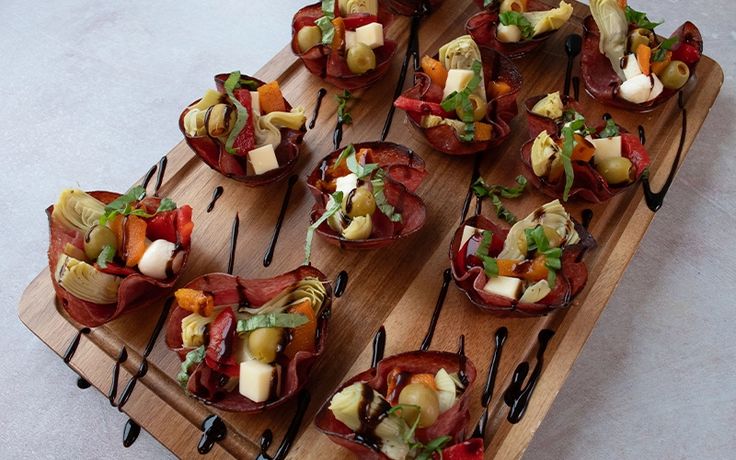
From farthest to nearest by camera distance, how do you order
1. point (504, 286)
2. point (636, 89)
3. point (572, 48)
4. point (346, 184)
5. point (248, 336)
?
point (572, 48), point (636, 89), point (346, 184), point (504, 286), point (248, 336)

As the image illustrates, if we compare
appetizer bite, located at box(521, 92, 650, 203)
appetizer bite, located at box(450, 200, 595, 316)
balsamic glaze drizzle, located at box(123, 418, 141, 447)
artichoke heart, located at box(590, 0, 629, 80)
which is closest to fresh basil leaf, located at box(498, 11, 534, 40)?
artichoke heart, located at box(590, 0, 629, 80)

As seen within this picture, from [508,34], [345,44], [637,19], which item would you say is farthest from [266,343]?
[637,19]

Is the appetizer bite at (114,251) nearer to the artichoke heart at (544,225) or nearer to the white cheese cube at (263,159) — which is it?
the white cheese cube at (263,159)

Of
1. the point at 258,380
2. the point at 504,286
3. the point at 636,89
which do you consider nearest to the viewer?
the point at 258,380

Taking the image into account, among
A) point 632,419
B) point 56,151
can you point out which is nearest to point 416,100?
point 632,419

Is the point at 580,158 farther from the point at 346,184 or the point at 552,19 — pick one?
the point at 346,184

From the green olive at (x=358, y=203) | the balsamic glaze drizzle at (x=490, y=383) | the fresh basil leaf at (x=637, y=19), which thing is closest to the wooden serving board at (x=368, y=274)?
the balsamic glaze drizzle at (x=490, y=383)

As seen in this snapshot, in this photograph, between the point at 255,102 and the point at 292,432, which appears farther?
the point at 255,102
